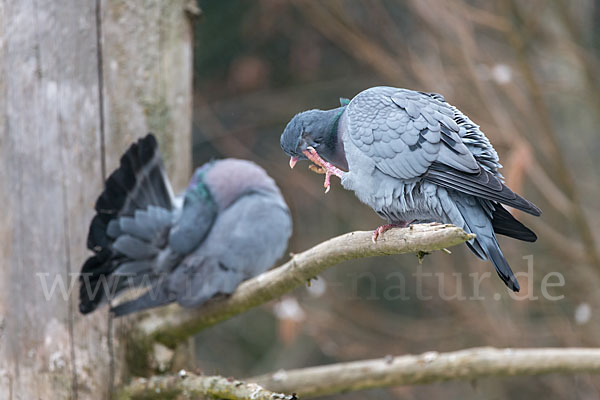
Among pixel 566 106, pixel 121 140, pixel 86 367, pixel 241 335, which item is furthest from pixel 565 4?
pixel 241 335

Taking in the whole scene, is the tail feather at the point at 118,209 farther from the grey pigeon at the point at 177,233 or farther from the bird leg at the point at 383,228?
the bird leg at the point at 383,228

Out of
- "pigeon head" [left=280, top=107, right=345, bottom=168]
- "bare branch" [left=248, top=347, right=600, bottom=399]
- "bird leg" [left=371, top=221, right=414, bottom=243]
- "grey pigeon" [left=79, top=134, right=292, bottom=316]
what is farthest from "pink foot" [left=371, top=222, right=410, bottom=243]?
"grey pigeon" [left=79, top=134, right=292, bottom=316]

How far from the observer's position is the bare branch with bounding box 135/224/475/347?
1.97 m

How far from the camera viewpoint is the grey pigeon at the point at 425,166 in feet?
6.59

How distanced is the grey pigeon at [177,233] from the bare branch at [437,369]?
0.62 metres

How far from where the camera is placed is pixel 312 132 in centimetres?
239

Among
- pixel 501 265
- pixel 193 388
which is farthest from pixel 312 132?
pixel 193 388

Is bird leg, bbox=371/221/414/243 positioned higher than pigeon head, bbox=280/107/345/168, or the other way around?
pigeon head, bbox=280/107/345/168

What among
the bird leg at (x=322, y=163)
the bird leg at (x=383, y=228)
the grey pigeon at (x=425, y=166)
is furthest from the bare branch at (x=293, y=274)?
the bird leg at (x=322, y=163)

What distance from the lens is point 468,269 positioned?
5914 mm

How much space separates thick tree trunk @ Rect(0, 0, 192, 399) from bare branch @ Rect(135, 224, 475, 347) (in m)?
0.30

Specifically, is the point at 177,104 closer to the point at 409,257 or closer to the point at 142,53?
the point at 142,53

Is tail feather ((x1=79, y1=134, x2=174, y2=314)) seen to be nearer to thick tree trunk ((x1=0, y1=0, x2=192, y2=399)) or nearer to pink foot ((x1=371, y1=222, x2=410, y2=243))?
thick tree trunk ((x1=0, y1=0, x2=192, y2=399))

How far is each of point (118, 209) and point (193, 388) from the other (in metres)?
0.98
